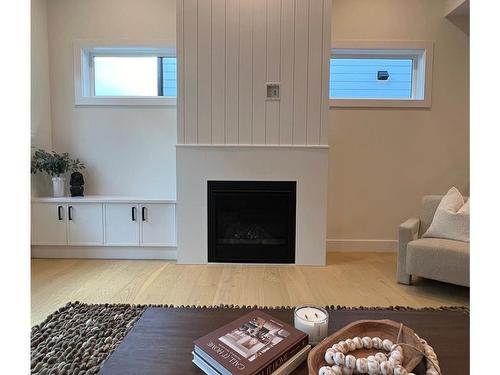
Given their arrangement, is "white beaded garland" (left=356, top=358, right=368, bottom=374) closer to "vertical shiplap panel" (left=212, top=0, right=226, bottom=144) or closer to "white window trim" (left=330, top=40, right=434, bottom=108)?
"vertical shiplap panel" (left=212, top=0, right=226, bottom=144)

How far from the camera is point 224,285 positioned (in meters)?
2.83

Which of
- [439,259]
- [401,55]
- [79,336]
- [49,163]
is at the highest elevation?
[401,55]

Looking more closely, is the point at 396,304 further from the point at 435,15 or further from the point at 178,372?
the point at 435,15

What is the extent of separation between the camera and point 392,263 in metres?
3.47

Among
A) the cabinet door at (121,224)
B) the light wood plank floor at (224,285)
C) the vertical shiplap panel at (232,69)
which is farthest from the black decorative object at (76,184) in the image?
the vertical shiplap panel at (232,69)

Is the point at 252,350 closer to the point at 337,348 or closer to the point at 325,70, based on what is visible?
the point at 337,348

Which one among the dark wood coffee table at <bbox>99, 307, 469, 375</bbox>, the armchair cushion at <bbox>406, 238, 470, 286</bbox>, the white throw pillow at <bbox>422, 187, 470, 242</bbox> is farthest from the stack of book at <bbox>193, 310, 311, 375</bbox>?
the white throw pillow at <bbox>422, 187, 470, 242</bbox>

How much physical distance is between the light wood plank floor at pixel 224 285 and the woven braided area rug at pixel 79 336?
6.0 inches

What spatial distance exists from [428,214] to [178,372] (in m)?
2.74

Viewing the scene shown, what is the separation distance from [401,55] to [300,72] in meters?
1.42

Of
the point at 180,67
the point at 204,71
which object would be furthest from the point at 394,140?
the point at 180,67

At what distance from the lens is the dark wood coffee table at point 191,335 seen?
1.07 metres

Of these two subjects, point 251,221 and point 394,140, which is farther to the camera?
point 394,140

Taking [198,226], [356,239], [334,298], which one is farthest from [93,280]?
[356,239]
